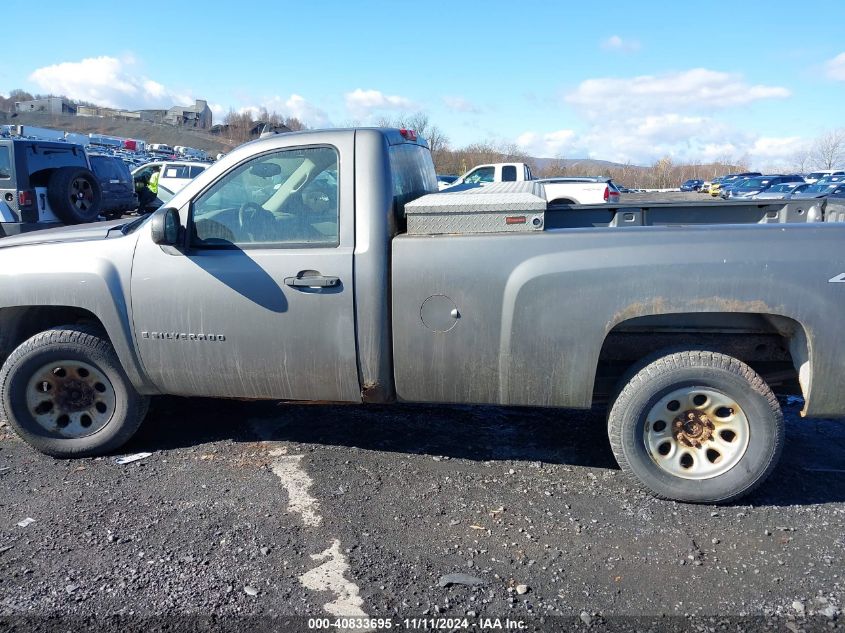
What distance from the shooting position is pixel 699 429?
3.56 metres

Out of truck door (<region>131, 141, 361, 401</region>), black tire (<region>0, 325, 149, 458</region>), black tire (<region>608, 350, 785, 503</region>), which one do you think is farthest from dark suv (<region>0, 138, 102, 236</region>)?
black tire (<region>608, 350, 785, 503</region>)

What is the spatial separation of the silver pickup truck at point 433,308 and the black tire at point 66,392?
1cm

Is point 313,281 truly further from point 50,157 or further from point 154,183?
point 154,183

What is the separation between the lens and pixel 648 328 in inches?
144

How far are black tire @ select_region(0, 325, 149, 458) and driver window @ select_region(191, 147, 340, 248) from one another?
97cm

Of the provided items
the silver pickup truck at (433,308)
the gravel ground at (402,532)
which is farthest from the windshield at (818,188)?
the silver pickup truck at (433,308)

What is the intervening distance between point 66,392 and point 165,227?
139 cm

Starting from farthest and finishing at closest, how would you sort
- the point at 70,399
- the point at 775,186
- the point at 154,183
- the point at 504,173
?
the point at 775,186, the point at 504,173, the point at 154,183, the point at 70,399

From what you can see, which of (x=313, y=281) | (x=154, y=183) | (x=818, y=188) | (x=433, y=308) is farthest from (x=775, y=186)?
(x=313, y=281)

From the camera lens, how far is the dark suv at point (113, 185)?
1488 centimetres

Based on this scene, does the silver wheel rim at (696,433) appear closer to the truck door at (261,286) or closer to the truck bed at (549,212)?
the truck bed at (549,212)

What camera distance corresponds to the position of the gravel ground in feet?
9.09

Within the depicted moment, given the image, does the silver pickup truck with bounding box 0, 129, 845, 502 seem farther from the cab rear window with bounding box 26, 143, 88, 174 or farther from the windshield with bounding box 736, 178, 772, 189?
the windshield with bounding box 736, 178, 772, 189

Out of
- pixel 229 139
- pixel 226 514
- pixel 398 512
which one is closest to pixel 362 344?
pixel 398 512
